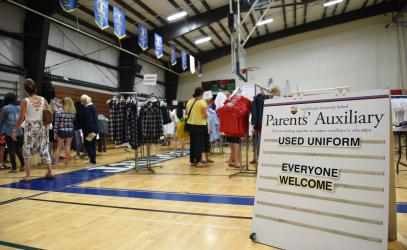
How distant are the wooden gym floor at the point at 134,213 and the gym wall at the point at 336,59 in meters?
12.4

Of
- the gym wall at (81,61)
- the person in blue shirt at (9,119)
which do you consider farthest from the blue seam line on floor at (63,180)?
the gym wall at (81,61)

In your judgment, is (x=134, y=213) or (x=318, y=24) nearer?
(x=134, y=213)

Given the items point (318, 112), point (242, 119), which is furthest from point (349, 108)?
point (242, 119)

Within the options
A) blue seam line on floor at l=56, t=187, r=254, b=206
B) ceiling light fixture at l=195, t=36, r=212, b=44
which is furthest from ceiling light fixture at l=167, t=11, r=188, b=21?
blue seam line on floor at l=56, t=187, r=254, b=206

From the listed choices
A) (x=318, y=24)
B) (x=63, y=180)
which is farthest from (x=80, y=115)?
(x=318, y=24)

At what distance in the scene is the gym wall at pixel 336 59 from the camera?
14508mm

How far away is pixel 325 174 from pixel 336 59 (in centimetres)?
1577

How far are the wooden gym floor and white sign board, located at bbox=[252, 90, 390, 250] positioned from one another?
0.97 feet

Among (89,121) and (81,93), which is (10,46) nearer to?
(81,93)

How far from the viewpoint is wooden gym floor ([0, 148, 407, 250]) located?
2.00 metres

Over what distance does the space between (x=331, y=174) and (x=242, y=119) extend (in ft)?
8.89

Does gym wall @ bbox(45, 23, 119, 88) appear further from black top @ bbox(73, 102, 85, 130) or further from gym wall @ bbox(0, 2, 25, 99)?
black top @ bbox(73, 102, 85, 130)

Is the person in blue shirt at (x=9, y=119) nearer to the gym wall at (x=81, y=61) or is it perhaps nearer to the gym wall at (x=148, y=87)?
the gym wall at (x=81, y=61)

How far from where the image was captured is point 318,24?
51.7ft
